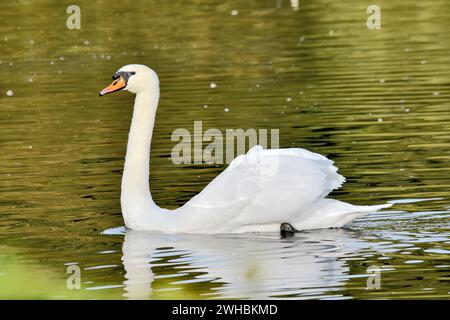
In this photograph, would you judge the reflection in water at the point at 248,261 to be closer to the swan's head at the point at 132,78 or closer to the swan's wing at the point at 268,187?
the swan's wing at the point at 268,187


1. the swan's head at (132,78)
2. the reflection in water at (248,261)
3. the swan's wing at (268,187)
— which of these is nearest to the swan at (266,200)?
the swan's wing at (268,187)

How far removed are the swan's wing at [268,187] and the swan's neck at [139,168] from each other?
2.00ft

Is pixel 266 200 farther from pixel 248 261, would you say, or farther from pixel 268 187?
pixel 248 261

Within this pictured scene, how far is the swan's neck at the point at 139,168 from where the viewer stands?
13.1 m

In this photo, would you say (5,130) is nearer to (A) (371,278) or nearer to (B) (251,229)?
(B) (251,229)

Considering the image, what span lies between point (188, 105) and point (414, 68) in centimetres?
519

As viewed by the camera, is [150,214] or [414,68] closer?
[150,214]

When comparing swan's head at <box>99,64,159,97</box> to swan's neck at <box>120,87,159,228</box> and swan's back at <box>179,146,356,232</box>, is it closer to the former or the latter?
swan's neck at <box>120,87,159,228</box>

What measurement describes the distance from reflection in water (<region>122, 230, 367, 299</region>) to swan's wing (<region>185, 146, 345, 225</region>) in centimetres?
26

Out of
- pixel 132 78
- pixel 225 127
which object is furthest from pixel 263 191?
pixel 225 127

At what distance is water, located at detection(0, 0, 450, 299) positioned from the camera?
36.2 feet

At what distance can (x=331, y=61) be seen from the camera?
26.1 metres

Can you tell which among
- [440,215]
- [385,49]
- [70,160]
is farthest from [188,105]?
[440,215]

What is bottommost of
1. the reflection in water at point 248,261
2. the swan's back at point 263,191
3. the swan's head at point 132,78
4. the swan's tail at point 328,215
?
the reflection in water at point 248,261
